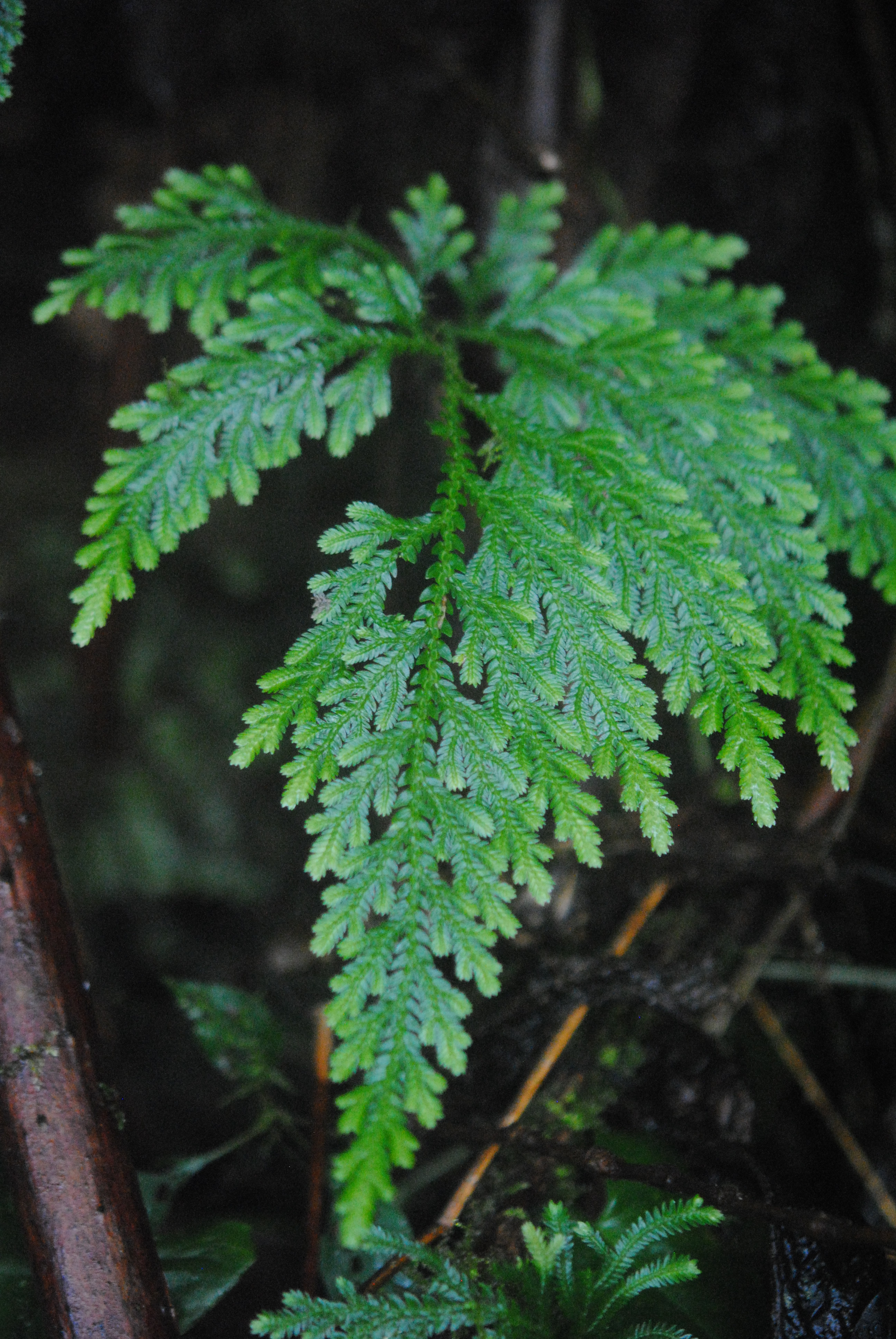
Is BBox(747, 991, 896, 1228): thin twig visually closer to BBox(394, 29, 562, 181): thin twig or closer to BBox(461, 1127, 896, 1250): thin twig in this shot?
BBox(461, 1127, 896, 1250): thin twig

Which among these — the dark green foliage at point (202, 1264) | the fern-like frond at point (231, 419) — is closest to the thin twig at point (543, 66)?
the fern-like frond at point (231, 419)

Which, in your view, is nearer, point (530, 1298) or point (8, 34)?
point (530, 1298)

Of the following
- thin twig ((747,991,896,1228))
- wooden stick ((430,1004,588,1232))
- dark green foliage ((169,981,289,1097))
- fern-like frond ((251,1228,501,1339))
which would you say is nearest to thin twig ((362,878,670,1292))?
wooden stick ((430,1004,588,1232))

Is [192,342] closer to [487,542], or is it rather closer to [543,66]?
[543,66]

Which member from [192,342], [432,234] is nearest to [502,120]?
[432,234]

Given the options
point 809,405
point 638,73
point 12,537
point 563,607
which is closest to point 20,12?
point 563,607
